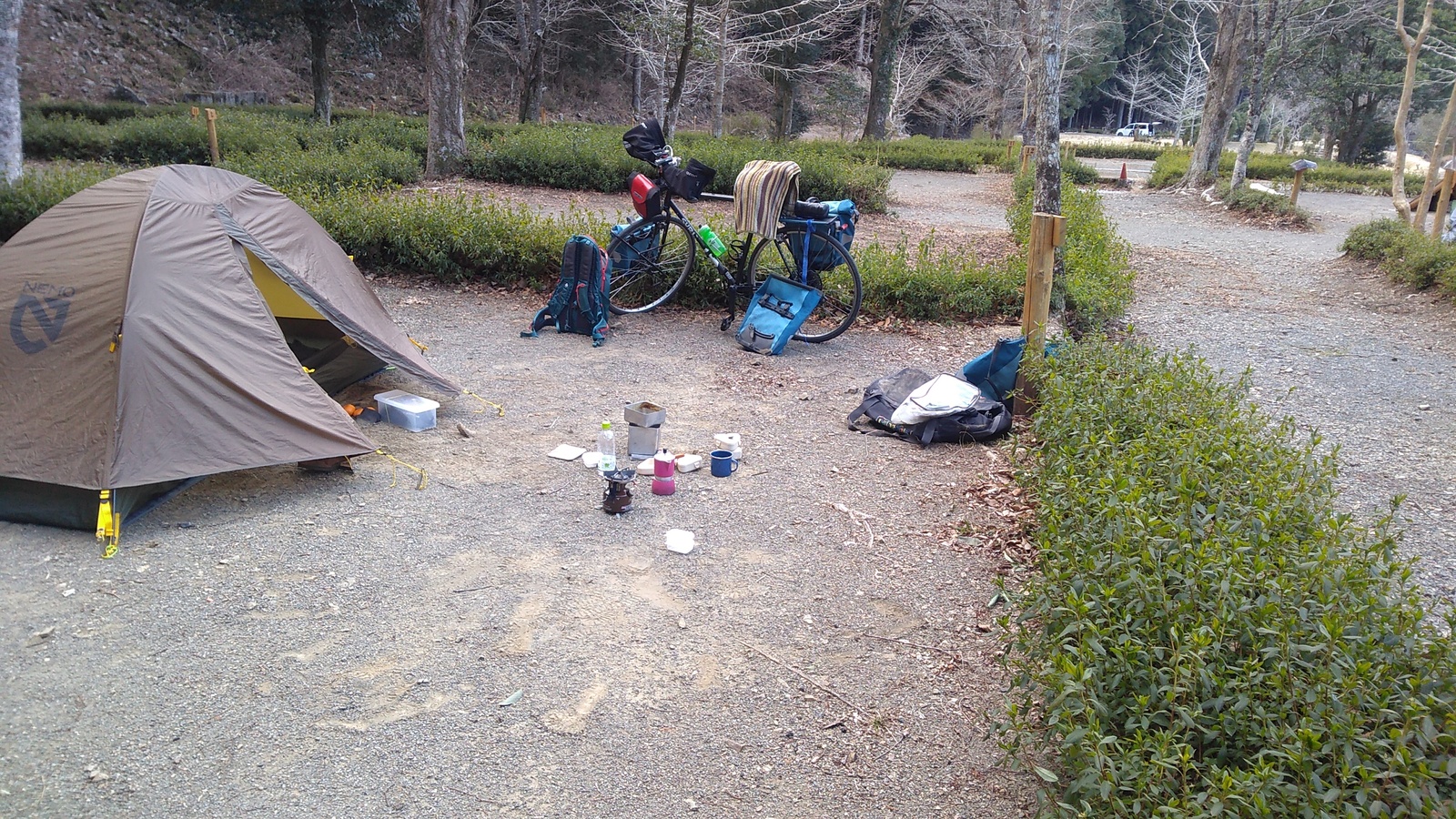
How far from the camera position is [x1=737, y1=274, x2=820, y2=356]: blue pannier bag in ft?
22.8

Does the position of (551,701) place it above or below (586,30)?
below

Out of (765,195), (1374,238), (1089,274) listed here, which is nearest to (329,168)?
(765,195)

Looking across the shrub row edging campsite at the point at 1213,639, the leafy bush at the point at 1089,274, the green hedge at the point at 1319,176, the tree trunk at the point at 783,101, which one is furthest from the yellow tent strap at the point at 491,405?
the tree trunk at the point at 783,101

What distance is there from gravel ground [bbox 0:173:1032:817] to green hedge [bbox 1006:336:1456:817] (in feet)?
1.59

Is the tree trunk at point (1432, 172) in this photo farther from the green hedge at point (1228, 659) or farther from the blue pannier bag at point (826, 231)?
the green hedge at point (1228, 659)

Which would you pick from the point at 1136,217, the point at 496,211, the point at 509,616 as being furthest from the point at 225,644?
the point at 1136,217

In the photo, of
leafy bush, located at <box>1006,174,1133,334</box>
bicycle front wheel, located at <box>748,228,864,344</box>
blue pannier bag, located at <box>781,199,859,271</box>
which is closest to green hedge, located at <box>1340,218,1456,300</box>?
leafy bush, located at <box>1006,174,1133,334</box>

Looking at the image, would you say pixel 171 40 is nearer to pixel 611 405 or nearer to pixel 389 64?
pixel 389 64

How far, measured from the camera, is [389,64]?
102 ft

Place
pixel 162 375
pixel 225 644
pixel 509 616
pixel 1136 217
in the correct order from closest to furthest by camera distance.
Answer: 1. pixel 225 644
2. pixel 509 616
3. pixel 162 375
4. pixel 1136 217

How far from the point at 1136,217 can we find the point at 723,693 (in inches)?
620

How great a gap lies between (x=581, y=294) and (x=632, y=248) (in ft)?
2.72

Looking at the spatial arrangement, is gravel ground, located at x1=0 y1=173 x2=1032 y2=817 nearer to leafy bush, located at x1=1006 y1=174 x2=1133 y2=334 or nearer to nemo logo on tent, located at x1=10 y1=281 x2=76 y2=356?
nemo logo on tent, located at x1=10 y1=281 x2=76 y2=356

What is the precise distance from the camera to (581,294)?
278 inches
